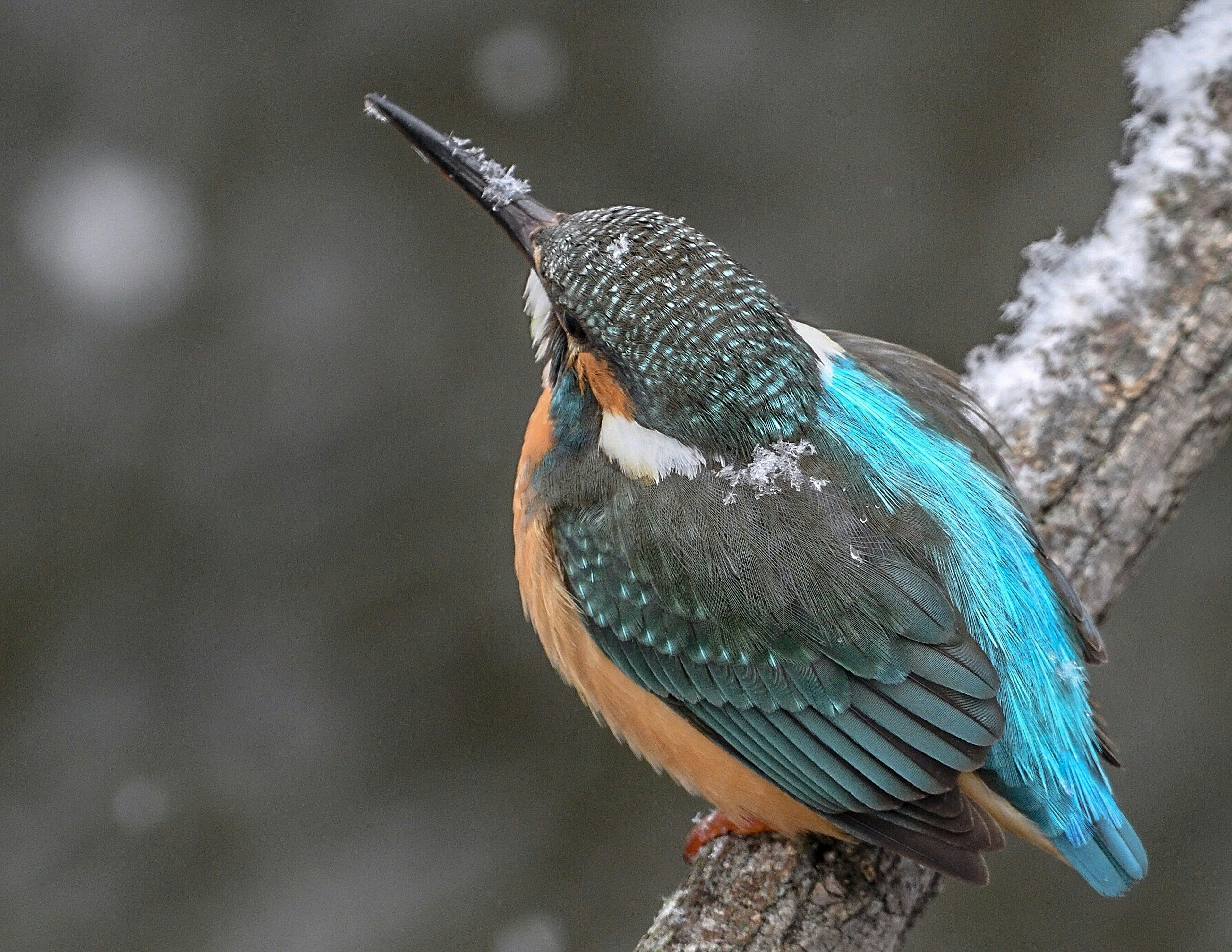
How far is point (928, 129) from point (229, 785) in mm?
3411

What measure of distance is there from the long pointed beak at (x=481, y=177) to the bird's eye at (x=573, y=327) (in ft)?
0.63

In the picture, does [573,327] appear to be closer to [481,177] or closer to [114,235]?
[481,177]

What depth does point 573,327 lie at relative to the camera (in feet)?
8.85

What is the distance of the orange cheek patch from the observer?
2668 mm

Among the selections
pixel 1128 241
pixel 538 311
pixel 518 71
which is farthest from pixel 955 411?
pixel 518 71

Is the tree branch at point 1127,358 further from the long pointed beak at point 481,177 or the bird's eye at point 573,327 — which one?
the long pointed beak at point 481,177

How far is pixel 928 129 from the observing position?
482 cm

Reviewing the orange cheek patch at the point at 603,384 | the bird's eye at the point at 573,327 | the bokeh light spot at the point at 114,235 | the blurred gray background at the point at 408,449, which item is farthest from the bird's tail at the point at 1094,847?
the bokeh light spot at the point at 114,235

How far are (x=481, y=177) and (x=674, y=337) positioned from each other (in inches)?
26.7

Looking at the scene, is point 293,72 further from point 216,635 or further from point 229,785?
point 229,785

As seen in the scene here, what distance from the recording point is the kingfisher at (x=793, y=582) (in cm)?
252

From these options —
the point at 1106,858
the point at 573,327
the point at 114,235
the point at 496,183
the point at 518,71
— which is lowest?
the point at 1106,858

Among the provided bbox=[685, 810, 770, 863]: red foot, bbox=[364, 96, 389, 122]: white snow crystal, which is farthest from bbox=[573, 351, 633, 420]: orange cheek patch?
bbox=[685, 810, 770, 863]: red foot

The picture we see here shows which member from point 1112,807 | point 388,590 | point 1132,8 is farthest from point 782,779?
point 1132,8
